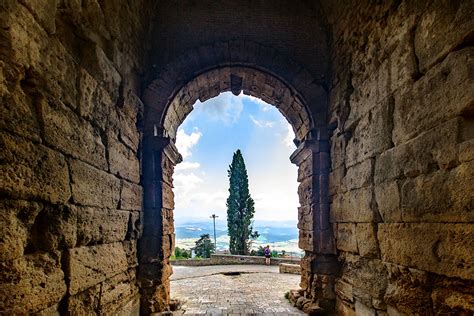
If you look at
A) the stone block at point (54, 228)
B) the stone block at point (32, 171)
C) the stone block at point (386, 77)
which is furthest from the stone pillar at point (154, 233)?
the stone block at point (386, 77)

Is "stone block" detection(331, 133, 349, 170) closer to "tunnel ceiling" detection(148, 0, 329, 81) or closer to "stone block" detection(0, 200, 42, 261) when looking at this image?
"tunnel ceiling" detection(148, 0, 329, 81)

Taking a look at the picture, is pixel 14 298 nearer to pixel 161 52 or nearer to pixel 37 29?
pixel 37 29

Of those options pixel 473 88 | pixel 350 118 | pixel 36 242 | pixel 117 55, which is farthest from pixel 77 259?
pixel 350 118

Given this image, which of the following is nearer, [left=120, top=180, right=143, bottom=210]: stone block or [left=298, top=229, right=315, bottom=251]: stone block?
[left=120, top=180, right=143, bottom=210]: stone block

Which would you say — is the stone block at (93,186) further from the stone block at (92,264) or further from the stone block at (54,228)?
the stone block at (92,264)

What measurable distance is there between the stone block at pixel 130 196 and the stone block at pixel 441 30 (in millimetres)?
3555

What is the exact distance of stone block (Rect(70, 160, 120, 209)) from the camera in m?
2.48

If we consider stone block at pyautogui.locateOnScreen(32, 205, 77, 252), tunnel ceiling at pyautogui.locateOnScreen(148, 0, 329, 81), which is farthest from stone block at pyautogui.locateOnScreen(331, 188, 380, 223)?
stone block at pyautogui.locateOnScreen(32, 205, 77, 252)

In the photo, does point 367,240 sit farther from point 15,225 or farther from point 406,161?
point 15,225

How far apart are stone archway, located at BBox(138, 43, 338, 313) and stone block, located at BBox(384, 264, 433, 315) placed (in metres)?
1.60

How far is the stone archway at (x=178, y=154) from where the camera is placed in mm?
4430

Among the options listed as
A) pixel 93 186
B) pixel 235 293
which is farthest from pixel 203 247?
pixel 93 186

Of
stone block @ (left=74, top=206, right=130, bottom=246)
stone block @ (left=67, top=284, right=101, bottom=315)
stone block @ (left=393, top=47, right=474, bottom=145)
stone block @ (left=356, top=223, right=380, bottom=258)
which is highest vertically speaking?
stone block @ (left=393, top=47, right=474, bottom=145)

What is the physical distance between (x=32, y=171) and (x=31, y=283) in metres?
0.75
